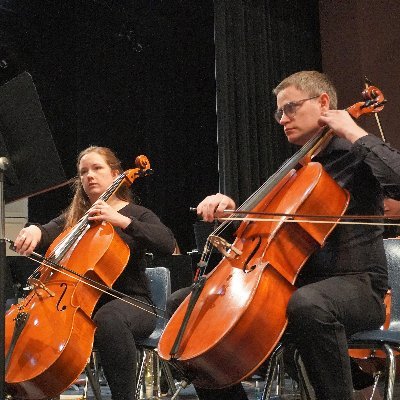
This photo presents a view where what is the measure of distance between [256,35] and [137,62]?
4.41 feet

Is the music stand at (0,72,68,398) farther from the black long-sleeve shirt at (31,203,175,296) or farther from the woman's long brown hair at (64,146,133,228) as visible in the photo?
the woman's long brown hair at (64,146,133,228)

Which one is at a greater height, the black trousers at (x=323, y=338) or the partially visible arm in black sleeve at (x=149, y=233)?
the partially visible arm in black sleeve at (x=149, y=233)

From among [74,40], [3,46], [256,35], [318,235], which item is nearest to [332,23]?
[256,35]

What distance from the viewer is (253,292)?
5.38ft

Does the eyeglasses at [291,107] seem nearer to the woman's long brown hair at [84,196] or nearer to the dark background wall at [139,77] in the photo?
the woman's long brown hair at [84,196]

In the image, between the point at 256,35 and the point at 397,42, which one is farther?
the point at 256,35

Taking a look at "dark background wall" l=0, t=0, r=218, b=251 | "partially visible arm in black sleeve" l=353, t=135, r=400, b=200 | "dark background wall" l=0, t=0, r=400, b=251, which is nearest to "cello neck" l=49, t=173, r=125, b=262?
"partially visible arm in black sleeve" l=353, t=135, r=400, b=200

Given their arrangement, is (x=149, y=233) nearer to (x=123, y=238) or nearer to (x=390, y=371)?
(x=123, y=238)

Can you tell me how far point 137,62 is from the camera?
247 inches

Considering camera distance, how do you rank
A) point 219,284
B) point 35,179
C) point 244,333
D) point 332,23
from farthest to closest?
point 332,23 < point 35,179 < point 219,284 < point 244,333

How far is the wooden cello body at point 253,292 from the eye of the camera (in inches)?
63.6

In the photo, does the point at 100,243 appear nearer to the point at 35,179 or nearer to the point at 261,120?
the point at 35,179

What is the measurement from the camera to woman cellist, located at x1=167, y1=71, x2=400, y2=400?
66.5 inches

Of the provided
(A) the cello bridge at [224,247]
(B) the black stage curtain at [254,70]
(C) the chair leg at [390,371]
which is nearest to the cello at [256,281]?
(A) the cello bridge at [224,247]
